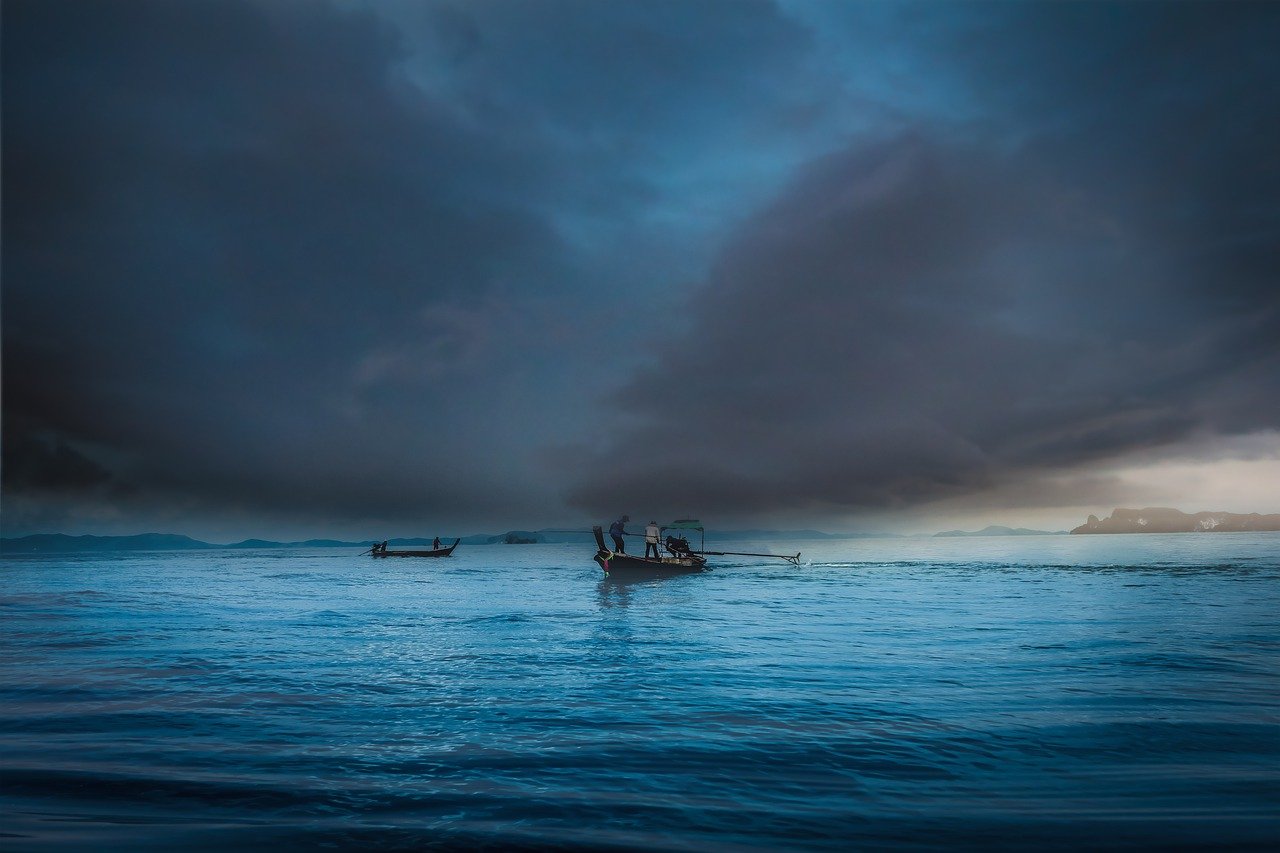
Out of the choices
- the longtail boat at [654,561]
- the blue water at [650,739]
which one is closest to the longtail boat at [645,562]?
the longtail boat at [654,561]

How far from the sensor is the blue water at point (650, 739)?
6.85 m

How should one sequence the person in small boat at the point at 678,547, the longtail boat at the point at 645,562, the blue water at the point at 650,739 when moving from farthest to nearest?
1. the person in small boat at the point at 678,547
2. the longtail boat at the point at 645,562
3. the blue water at the point at 650,739

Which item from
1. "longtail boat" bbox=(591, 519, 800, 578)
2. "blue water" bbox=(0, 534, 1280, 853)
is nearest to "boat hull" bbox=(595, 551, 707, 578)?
"longtail boat" bbox=(591, 519, 800, 578)

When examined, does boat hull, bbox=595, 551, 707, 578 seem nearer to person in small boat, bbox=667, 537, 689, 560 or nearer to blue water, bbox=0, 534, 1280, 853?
person in small boat, bbox=667, 537, 689, 560

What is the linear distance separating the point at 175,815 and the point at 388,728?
4161 mm

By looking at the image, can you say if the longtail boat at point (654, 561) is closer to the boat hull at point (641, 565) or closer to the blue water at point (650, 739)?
the boat hull at point (641, 565)

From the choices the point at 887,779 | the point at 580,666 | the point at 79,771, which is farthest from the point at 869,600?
the point at 79,771

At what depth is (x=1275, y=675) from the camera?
49.5ft

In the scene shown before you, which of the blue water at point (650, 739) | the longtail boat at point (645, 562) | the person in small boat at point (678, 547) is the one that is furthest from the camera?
the person in small boat at point (678, 547)

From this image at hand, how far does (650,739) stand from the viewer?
10180 millimetres

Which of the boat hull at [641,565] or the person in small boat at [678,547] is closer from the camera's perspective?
the boat hull at [641,565]

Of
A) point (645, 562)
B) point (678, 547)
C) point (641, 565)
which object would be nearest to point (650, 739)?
point (645, 562)

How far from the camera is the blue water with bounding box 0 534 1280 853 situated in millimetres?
6848

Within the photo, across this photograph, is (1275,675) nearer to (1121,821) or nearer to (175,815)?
(1121,821)
